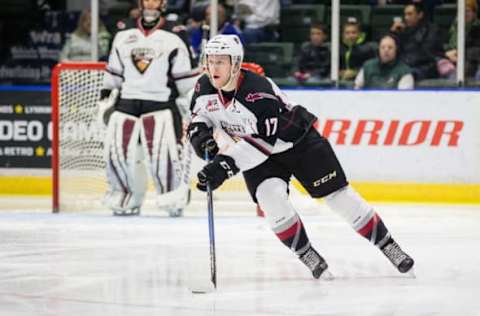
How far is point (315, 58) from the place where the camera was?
31.1 feet

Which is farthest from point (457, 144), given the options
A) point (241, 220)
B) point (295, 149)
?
point (295, 149)

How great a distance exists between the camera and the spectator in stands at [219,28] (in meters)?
9.50

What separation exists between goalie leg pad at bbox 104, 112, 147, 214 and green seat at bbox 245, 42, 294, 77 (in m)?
1.57

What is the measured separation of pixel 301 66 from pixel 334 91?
0.37 m

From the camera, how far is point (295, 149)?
545cm

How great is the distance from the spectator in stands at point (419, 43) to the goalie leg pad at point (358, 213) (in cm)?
392

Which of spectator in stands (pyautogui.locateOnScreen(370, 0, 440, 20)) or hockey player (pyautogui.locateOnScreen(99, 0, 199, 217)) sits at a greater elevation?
Result: spectator in stands (pyautogui.locateOnScreen(370, 0, 440, 20))

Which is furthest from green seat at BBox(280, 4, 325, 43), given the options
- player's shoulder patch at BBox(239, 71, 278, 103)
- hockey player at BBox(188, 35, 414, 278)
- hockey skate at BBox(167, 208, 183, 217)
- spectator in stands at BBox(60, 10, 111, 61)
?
player's shoulder patch at BBox(239, 71, 278, 103)

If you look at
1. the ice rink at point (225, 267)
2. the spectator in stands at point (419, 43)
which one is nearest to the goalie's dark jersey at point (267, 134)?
the ice rink at point (225, 267)

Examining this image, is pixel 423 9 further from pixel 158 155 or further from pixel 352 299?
pixel 352 299

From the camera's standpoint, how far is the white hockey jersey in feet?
26.9

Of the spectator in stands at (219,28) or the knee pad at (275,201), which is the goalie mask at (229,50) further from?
the spectator in stands at (219,28)

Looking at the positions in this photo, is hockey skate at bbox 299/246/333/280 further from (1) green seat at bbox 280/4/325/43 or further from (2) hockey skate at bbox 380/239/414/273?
(1) green seat at bbox 280/4/325/43

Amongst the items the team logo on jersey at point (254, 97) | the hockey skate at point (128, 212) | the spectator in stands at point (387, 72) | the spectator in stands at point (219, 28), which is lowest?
the hockey skate at point (128, 212)
